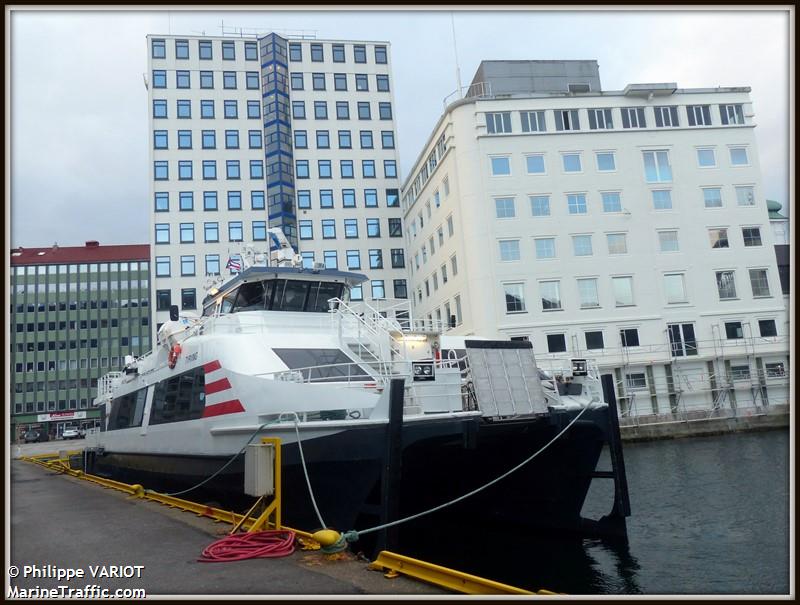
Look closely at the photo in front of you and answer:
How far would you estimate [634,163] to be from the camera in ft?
126

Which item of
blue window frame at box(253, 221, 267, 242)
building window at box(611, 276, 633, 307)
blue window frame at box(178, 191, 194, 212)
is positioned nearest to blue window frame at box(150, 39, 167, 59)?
blue window frame at box(178, 191, 194, 212)

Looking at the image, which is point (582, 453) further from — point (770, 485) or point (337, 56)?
point (337, 56)

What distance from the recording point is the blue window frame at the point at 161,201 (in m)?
47.9

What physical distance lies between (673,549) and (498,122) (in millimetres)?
30624

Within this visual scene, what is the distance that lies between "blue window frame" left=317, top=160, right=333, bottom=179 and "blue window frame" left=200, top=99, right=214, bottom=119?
30.4ft

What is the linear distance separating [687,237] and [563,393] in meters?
28.6

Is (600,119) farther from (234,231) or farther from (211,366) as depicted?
(211,366)

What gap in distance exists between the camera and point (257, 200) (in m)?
49.6

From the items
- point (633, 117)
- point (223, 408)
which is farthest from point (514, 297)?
point (223, 408)

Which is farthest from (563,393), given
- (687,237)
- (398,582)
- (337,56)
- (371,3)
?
(337,56)

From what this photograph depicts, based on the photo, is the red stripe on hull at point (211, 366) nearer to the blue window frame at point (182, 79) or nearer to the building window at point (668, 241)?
the building window at point (668, 241)

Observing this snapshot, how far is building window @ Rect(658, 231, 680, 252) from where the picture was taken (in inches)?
1484

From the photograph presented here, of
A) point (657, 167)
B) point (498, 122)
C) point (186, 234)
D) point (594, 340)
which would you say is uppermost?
point (498, 122)

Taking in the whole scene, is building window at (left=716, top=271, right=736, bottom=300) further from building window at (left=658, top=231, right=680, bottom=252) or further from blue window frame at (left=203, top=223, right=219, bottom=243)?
blue window frame at (left=203, top=223, right=219, bottom=243)
